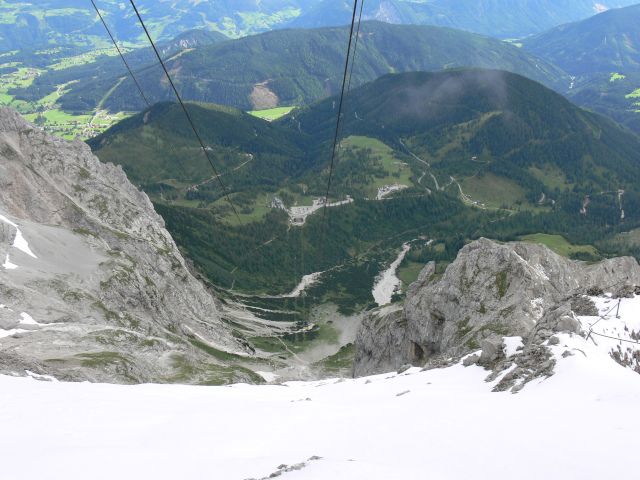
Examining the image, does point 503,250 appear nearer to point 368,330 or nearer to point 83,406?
point 368,330

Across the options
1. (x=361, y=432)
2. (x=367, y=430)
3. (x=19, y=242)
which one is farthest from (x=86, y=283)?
(x=367, y=430)

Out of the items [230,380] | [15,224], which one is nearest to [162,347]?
[230,380]

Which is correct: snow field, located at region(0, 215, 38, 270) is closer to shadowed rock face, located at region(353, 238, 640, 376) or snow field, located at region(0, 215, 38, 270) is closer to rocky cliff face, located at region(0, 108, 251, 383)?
rocky cliff face, located at region(0, 108, 251, 383)

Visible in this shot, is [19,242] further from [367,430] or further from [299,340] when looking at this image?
[367,430]

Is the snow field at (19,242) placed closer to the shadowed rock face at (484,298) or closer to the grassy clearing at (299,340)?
the grassy clearing at (299,340)

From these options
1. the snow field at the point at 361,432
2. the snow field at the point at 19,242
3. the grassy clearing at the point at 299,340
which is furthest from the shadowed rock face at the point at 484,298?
the snow field at the point at 19,242
